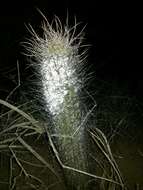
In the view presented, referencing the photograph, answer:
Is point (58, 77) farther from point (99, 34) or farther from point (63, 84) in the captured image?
point (99, 34)

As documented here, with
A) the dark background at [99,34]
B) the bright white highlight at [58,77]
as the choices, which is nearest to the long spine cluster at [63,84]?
the bright white highlight at [58,77]

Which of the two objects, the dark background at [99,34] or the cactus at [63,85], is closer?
the cactus at [63,85]

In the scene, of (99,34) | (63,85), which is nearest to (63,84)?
(63,85)

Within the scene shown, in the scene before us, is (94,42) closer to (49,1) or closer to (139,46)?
(139,46)

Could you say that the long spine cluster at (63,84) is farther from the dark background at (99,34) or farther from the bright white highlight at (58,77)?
the dark background at (99,34)

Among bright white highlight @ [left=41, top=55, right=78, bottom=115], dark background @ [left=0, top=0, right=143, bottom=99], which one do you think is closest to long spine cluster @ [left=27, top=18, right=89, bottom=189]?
bright white highlight @ [left=41, top=55, right=78, bottom=115]

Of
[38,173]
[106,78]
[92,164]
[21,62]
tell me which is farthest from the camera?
[21,62]

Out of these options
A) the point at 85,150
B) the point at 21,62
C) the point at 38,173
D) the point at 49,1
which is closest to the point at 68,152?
the point at 85,150

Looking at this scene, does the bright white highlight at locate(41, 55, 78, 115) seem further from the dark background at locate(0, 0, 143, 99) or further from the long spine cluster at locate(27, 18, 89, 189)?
the dark background at locate(0, 0, 143, 99)
